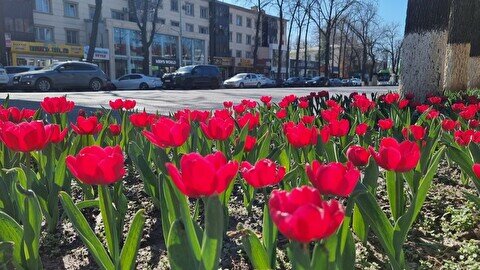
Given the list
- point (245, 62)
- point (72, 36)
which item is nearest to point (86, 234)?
point (72, 36)

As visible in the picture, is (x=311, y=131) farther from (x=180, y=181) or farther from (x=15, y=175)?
(x=15, y=175)

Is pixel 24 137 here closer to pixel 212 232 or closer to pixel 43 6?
pixel 212 232

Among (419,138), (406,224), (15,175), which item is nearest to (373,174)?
Answer: (406,224)

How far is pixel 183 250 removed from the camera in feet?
3.21

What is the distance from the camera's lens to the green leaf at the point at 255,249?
1002 millimetres

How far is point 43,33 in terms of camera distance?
108 feet

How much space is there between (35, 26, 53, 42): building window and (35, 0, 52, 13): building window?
1.38m

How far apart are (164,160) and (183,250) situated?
65 cm

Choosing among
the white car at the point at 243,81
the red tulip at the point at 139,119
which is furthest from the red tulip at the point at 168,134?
the white car at the point at 243,81

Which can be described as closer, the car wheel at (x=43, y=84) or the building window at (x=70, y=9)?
the car wheel at (x=43, y=84)

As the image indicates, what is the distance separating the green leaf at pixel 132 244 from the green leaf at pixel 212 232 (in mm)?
281

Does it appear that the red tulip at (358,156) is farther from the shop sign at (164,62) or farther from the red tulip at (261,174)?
the shop sign at (164,62)

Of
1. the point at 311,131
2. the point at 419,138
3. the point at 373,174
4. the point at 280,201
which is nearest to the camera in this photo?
the point at 280,201

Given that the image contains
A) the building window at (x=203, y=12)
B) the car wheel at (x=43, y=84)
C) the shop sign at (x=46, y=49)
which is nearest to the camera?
the car wheel at (x=43, y=84)
